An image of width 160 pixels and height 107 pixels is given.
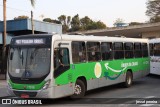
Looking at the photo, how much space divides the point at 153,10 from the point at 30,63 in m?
74.4

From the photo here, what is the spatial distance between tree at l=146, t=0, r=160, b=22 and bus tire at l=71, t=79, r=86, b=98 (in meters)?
70.3

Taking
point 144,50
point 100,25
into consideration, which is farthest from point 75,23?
point 144,50

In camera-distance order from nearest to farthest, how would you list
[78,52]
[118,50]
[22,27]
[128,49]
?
[78,52], [118,50], [128,49], [22,27]

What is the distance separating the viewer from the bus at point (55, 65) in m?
13.0

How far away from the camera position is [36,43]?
13.4 meters

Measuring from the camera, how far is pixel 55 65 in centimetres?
1318

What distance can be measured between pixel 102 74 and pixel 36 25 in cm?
1855

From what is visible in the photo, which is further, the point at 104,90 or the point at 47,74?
the point at 104,90

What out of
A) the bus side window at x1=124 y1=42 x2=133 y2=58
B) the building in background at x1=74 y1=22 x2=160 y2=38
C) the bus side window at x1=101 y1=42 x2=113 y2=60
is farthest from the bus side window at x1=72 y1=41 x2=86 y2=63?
the building in background at x1=74 y1=22 x2=160 y2=38

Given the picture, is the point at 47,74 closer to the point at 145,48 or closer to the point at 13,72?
the point at 13,72

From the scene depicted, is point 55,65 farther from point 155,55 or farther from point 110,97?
point 155,55

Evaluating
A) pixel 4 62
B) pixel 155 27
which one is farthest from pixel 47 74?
pixel 155 27

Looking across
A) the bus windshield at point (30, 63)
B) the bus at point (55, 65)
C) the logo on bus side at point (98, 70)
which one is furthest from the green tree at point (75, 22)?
the bus windshield at point (30, 63)

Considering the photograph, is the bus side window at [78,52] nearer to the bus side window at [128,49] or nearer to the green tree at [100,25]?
the bus side window at [128,49]
